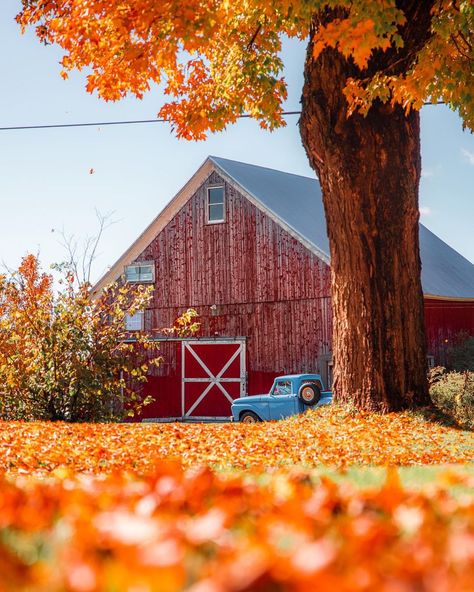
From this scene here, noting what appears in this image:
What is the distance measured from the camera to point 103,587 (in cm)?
209

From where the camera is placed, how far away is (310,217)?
27797mm

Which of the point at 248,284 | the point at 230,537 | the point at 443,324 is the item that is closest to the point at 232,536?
the point at 230,537

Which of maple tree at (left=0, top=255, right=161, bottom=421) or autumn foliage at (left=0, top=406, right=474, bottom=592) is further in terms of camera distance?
maple tree at (left=0, top=255, right=161, bottom=421)

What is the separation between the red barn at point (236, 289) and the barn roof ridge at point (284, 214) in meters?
0.05

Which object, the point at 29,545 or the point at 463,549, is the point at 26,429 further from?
the point at 463,549

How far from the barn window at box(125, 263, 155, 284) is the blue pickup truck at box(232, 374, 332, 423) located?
853 cm

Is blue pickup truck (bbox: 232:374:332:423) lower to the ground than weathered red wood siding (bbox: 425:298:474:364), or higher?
lower

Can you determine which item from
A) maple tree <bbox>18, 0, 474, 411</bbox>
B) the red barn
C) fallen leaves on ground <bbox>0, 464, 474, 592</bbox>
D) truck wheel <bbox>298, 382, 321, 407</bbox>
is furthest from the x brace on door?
fallen leaves on ground <bbox>0, 464, 474, 592</bbox>

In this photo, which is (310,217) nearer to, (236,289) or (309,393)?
(236,289)

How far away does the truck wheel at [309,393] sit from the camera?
19.2m

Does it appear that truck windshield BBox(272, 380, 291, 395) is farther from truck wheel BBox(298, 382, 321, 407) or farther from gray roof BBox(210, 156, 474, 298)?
gray roof BBox(210, 156, 474, 298)

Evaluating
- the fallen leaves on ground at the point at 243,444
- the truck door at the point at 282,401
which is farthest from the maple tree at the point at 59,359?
the truck door at the point at 282,401

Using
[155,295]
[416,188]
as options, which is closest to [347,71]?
[416,188]

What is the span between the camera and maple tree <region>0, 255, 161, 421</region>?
52.2 feet
